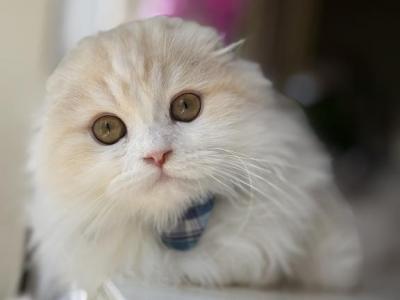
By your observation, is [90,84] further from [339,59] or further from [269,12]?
[339,59]

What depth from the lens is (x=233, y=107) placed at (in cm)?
69

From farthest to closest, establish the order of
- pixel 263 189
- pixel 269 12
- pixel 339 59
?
pixel 339 59 < pixel 269 12 < pixel 263 189

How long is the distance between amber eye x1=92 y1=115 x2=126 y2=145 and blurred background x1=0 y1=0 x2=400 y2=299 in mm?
120

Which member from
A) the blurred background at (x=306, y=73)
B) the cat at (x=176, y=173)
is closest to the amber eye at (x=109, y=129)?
the cat at (x=176, y=173)

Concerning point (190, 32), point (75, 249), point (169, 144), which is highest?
point (190, 32)

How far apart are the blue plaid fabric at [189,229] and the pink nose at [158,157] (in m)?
0.11

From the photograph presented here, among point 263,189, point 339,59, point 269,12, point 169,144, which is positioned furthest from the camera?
point 339,59

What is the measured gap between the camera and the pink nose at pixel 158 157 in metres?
0.62

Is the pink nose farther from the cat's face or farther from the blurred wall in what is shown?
the blurred wall

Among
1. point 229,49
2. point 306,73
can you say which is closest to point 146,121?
point 229,49

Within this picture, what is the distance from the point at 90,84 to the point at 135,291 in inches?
9.1

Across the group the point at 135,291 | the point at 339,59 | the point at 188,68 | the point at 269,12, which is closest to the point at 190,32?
the point at 188,68

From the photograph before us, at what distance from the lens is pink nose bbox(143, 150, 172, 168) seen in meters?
0.62

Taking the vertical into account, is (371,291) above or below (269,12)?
below
